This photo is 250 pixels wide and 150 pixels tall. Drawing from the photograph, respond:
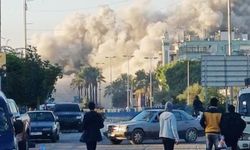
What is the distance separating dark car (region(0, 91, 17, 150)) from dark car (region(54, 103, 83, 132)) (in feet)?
117

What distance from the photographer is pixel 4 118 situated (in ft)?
64.4

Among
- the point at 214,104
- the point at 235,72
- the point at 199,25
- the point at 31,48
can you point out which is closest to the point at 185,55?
the point at 199,25

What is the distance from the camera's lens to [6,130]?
1931 centimetres

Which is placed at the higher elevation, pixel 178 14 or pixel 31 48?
pixel 178 14

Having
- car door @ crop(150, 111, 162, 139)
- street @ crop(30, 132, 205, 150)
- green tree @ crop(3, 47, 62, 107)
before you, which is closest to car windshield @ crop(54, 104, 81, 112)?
green tree @ crop(3, 47, 62, 107)

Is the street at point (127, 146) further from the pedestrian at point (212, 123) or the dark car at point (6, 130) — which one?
the dark car at point (6, 130)

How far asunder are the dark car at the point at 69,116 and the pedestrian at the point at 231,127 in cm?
2874

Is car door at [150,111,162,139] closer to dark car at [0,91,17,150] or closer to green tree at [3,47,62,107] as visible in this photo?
dark car at [0,91,17,150]

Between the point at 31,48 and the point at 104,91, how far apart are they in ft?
313

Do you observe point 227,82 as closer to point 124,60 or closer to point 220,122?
point 220,122

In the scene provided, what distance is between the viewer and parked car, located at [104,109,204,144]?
41.5 metres

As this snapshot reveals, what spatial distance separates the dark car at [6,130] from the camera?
1873cm

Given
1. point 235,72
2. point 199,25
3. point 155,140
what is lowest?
point 155,140

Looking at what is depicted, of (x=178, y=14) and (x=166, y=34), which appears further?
(x=178, y=14)
